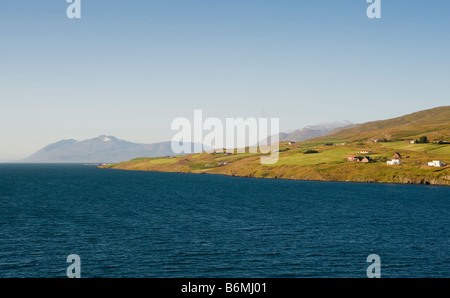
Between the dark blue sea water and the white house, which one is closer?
the dark blue sea water

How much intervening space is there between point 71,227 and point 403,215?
7809cm

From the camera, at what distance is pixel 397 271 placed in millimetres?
48656

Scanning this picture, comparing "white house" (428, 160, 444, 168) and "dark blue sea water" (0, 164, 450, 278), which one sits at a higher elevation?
"white house" (428, 160, 444, 168)

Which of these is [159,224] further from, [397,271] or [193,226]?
[397,271]

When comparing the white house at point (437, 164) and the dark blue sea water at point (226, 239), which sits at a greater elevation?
the white house at point (437, 164)

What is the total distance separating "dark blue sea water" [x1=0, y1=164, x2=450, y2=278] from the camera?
49.6 meters

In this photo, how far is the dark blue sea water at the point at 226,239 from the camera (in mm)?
49625

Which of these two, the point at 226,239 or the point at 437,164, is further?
the point at 437,164

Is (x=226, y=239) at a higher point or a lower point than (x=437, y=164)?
lower

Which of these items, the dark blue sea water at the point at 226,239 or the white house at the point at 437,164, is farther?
the white house at the point at 437,164

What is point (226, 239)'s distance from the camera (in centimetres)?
6575

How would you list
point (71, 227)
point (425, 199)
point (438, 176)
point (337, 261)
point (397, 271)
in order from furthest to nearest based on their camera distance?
1. point (438, 176)
2. point (425, 199)
3. point (71, 227)
4. point (337, 261)
5. point (397, 271)
